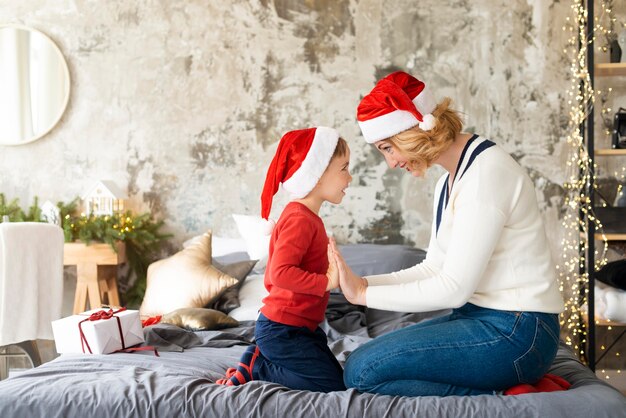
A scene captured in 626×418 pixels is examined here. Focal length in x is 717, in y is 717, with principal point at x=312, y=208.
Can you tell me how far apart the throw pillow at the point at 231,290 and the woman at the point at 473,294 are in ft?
4.96

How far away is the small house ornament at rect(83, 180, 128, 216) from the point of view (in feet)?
13.9

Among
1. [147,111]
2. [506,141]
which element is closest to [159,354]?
[147,111]

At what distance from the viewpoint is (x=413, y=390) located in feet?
6.44

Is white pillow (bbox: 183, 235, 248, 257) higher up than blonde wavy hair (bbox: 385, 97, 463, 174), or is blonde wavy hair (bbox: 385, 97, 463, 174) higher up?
blonde wavy hair (bbox: 385, 97, 463, 174)

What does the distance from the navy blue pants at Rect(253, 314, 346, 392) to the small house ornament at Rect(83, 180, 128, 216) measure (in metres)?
2.36

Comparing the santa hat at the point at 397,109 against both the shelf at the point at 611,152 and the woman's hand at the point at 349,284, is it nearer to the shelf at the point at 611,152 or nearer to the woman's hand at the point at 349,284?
the woman's hand at the point at 349,284

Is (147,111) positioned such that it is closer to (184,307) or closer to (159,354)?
(184,307)

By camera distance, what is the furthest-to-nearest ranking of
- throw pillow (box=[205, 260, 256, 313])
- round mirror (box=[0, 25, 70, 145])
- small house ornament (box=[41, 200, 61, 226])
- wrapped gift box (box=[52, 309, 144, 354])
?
round mirror (box=[0, 25, 70, 145])
small house ornament (box=[41, 200, 61, 226])
throw pillow (box=[205, 260, 256, 313])
wrapped gift box (box=[52, 309, 144, 354])


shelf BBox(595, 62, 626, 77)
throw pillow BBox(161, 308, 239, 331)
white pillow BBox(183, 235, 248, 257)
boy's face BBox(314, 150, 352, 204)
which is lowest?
throw pillow BBox(161, 308, 239, 331)

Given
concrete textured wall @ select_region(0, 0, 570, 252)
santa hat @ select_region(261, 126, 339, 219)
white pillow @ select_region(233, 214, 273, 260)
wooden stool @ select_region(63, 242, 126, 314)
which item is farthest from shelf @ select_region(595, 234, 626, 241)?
wooden stool @ select_region(63, 242, 126, 314)

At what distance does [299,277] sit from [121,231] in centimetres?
229

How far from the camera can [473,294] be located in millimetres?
1998

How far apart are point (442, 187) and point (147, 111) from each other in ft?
8.78

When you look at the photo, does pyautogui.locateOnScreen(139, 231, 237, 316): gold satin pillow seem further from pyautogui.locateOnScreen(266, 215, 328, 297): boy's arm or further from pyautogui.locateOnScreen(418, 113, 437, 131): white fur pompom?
pyautogui.locateOnScreen(418, 113, 437, 131): white fur pompom
